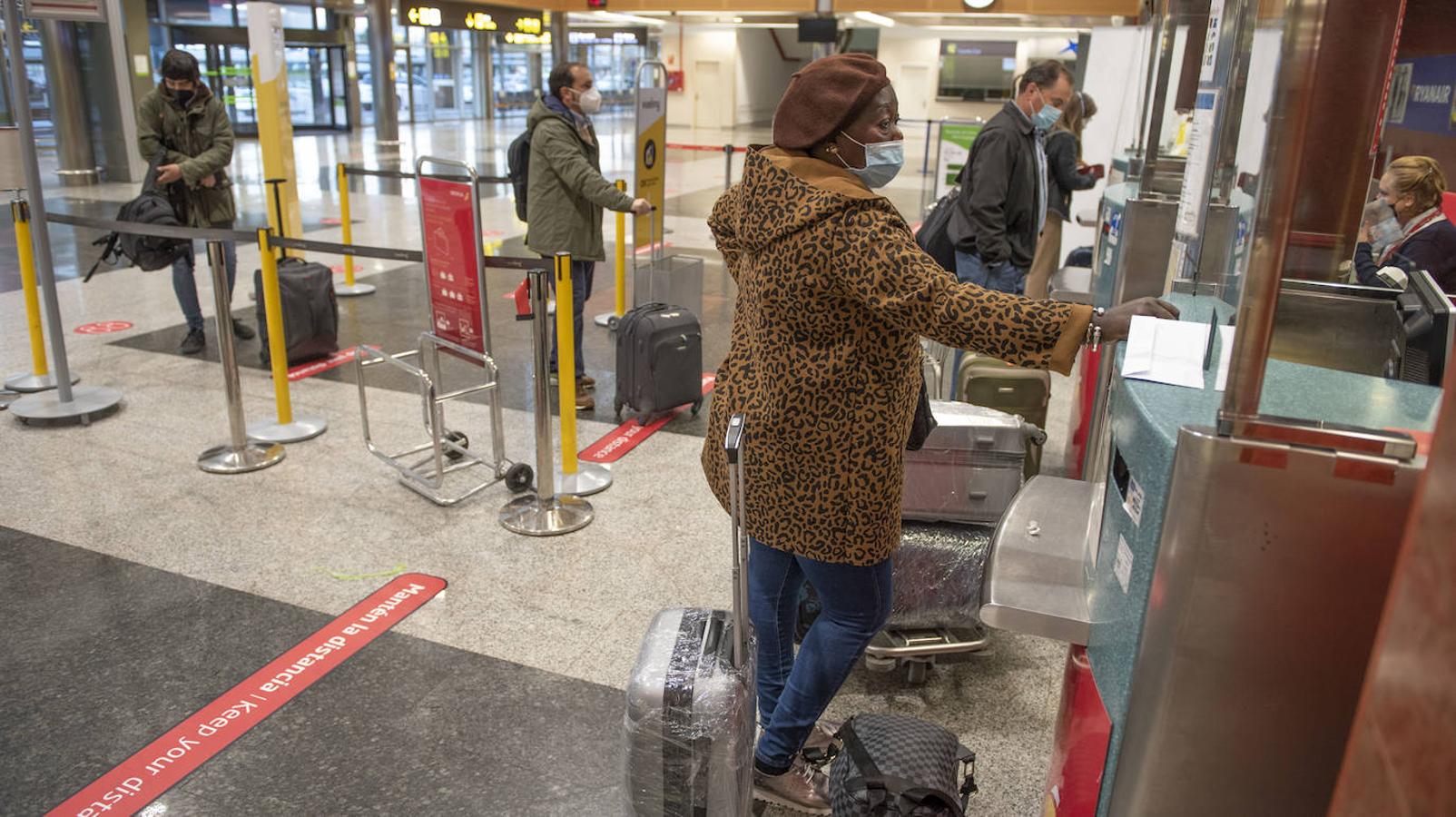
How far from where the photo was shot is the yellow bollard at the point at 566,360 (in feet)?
13.4

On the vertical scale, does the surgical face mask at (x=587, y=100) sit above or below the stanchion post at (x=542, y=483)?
above

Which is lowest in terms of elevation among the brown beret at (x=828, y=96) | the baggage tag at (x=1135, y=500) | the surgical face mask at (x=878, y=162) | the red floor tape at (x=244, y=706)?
the red floor tape at (x=244, y=706)

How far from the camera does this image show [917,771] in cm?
220

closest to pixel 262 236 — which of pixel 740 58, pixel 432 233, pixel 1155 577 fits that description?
pixel 432 233

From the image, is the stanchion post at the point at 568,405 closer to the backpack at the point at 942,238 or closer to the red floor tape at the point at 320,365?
the backpack at the point at 942,238

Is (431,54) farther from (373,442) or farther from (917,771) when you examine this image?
(917,771)

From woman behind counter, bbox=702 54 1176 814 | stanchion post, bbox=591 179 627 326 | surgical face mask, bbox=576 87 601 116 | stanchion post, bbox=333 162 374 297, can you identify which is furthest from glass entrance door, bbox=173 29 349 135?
woman behind counter, bbox=702 54 1176 814

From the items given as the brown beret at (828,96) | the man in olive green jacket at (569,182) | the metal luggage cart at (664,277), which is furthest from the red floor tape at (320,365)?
the brown beret at (828,96)

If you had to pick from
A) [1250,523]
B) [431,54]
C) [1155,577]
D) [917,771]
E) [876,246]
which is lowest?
[917,771]

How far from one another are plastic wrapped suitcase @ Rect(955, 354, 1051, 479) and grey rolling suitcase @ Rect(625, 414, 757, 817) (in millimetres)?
2426

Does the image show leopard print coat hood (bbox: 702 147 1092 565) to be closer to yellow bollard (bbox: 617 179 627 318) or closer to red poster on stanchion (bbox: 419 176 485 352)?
red poster on stanchion (bbox: 419 176 485 352)

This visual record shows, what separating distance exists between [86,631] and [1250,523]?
343 centimetres

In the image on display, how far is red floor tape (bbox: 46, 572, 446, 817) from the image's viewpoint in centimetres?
258

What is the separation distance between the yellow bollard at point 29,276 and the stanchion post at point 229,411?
126cm
